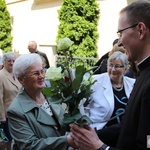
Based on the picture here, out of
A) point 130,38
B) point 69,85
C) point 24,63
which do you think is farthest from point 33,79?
point 130,38

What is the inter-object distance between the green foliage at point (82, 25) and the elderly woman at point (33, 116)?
9.71 meters

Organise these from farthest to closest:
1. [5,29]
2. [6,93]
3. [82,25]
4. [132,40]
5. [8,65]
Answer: [5,29] → [82,25] → [8,65] → [6,93] → [132,40]

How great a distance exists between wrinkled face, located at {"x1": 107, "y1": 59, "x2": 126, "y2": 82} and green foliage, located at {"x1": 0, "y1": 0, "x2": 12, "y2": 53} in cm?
1345

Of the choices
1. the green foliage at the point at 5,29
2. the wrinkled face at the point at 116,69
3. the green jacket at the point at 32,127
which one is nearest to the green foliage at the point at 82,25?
the green foliage at the point at 5,29

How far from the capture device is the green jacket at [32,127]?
2547 mm

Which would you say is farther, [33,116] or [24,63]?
[24,63]

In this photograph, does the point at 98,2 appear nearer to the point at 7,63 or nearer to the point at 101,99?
the point at 7,63

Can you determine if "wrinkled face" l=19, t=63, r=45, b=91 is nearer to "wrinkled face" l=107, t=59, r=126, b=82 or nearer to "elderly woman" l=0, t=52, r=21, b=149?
"wrinkled face" l=107, t=59, r=126, b=82

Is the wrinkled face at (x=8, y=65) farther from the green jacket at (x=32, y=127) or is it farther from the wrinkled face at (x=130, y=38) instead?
the wrinkled face at (x=130, y=38)

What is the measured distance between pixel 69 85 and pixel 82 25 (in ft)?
36.4

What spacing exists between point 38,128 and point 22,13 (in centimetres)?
1428

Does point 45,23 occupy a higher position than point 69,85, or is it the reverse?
point 45,23

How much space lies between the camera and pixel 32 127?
2.63 metres

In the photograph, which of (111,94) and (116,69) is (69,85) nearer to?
(111,94)
